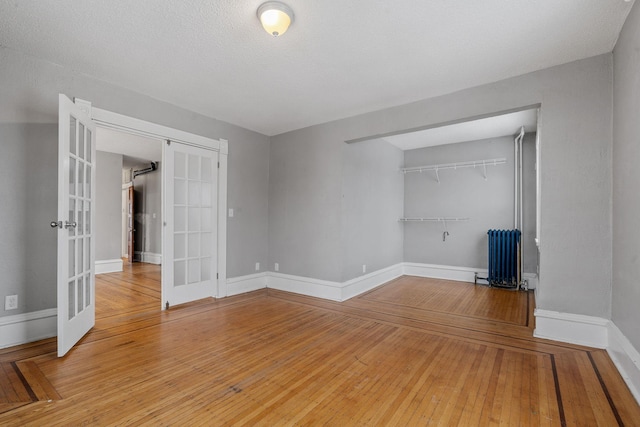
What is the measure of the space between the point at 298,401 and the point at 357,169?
Answer: 136 inches

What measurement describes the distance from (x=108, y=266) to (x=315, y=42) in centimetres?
645

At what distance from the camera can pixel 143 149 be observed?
20.9ft

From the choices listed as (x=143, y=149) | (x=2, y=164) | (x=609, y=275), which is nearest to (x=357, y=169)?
(x=609, y=275)

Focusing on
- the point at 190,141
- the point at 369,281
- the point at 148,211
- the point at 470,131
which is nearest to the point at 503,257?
the point at 470,131

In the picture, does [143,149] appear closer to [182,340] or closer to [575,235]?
[182,340]

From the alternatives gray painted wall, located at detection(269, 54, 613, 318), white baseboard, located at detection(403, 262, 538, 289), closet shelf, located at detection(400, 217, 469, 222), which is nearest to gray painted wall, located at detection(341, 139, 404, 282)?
closet shelf, located at detection(400, 217, 469, 222)

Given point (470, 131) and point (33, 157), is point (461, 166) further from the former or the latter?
point (33, 157)

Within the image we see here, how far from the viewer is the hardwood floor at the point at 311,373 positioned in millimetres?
1759

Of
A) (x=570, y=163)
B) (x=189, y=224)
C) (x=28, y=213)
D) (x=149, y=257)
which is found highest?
(x=570, y=163)

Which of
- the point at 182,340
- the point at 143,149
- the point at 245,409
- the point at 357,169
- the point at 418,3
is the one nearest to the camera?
the point at 245,409

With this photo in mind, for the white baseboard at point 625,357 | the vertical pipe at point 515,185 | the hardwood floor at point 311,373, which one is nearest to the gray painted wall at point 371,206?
the hardwood floor at point 311,373

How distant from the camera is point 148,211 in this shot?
8.29m

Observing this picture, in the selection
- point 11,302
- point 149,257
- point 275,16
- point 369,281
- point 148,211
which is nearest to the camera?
point 275,16

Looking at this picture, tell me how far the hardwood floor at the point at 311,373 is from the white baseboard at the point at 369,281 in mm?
722
